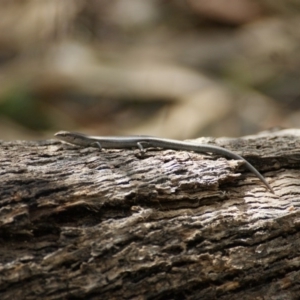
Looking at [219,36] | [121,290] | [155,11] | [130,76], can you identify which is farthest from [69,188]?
[155,11]

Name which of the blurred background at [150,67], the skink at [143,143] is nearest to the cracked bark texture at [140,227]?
the skink at [143,143]

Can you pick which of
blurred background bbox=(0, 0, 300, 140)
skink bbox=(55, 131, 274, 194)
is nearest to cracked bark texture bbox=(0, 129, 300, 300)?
skink bbox=(55, 131, 274, 194)

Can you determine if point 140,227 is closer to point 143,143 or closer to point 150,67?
point 143,143

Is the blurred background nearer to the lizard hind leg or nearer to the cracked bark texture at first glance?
the lizard hind leg

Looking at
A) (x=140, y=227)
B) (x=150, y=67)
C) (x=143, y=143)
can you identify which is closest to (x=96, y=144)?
(x=143, y=143)

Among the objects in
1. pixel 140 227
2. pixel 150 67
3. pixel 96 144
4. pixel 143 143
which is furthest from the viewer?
pixel 150 67
